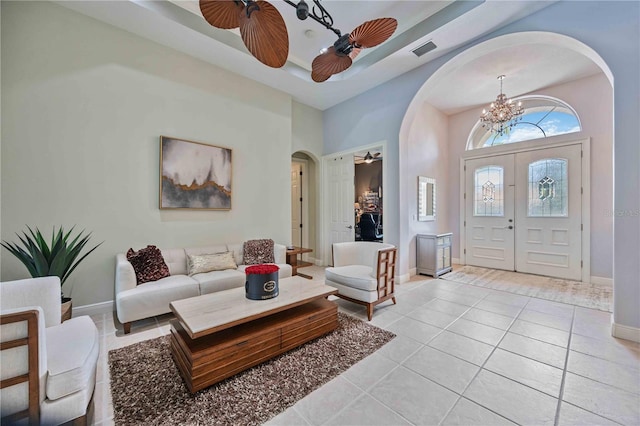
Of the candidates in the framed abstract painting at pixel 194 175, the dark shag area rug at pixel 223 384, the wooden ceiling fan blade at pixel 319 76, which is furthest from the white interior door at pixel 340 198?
the dark shag area rug at pixel 223 384

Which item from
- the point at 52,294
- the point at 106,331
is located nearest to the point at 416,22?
the point at 52,294

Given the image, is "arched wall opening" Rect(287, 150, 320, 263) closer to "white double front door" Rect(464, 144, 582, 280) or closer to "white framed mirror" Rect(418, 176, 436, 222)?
"white framed mirror" Rect(418, 176, 436, 222)

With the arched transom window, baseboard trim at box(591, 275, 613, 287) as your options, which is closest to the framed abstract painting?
the arched transom window

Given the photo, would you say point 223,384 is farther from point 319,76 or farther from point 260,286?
point 319,76

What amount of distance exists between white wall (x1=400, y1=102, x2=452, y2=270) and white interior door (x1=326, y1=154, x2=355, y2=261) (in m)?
1.17

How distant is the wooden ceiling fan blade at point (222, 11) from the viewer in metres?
1.61

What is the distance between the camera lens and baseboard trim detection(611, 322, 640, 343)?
237 centimetres

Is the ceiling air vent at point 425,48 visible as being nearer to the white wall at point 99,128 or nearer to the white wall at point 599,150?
the white wall at point 99,128

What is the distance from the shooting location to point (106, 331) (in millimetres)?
2582

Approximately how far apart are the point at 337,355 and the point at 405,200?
9.78ft

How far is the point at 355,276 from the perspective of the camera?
3.04m

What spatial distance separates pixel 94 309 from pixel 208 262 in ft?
4.43

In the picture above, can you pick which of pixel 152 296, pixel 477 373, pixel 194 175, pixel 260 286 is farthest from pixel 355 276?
pixel 194 175

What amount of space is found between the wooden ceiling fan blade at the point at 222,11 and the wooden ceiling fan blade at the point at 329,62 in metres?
0.81
